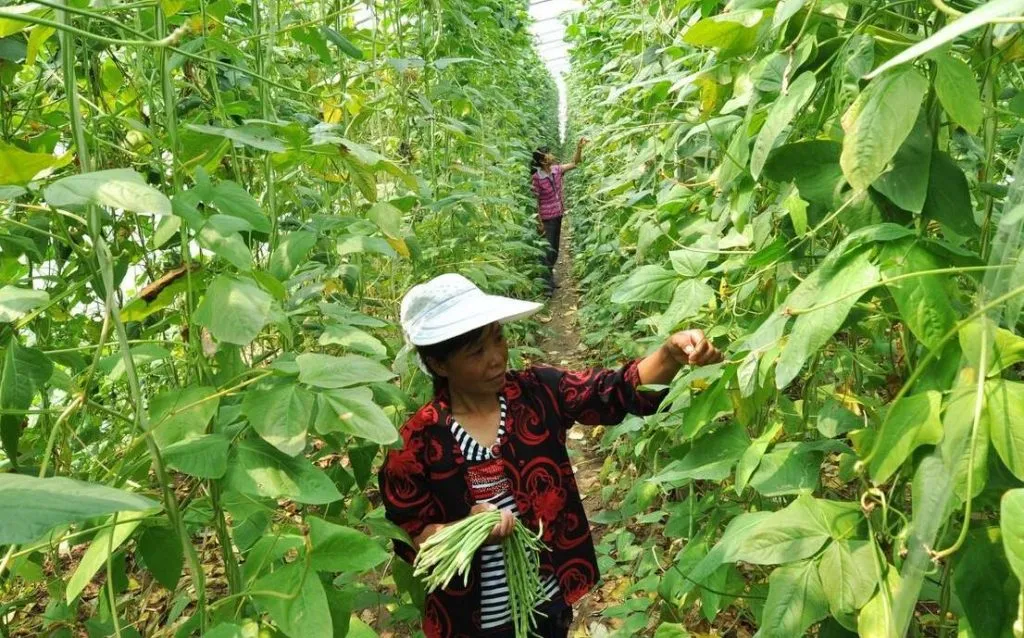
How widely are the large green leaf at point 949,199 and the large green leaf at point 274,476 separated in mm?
732

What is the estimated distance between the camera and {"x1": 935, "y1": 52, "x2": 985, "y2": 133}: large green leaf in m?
0.69

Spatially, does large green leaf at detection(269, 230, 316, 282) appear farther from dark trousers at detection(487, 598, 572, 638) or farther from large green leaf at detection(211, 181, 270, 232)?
dark trousers at detection(487, 598, 572, 638)

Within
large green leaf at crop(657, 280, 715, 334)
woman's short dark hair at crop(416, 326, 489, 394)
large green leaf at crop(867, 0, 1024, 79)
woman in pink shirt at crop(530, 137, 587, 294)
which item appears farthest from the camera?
woman in pink shirt at crop(530, 137, 587, 294)

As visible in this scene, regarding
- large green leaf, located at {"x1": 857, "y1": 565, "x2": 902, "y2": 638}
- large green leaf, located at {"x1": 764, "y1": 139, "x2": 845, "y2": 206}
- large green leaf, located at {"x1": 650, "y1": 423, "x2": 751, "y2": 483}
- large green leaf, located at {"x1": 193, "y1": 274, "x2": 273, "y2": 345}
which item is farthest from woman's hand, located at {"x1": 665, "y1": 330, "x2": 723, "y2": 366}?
large green leaf, located at {"x1": 193, "y1": 274, "x2": 273, "y2": 345}

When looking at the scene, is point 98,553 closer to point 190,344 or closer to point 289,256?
point 190,344

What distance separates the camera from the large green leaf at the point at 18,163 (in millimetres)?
795

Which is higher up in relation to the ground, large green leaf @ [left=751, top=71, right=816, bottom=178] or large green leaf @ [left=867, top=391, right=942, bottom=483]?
large green leaf @ [left=751, top=71, right=816, bottom=178]

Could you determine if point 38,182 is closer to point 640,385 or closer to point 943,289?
point 640,385

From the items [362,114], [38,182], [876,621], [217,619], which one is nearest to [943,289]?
[876,621]

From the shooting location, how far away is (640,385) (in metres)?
1.51

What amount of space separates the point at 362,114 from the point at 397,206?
0.34 metres

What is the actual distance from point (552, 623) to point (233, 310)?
1.11 metres

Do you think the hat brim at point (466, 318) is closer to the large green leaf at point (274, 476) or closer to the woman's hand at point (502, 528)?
the woman's hand at point (502, 528)

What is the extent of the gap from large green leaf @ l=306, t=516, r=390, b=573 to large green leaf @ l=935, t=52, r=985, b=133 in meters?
0.76
